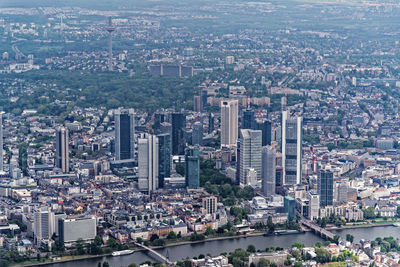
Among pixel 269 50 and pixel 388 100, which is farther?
pixel 269 50

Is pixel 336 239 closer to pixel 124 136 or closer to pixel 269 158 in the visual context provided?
pixel 269 158

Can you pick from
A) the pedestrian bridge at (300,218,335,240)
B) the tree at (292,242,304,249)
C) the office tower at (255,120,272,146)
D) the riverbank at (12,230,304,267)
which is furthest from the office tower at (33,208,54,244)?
the office tower at (255,120,272,146)

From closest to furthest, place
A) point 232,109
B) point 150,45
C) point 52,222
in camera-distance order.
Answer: point 52,222 < point 232,109 < point 150,45

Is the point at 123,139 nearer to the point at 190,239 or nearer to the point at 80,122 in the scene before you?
the point at 80,122

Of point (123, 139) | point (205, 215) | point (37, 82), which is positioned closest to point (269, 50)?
point (37, 82)

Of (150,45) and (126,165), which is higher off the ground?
(150,45)

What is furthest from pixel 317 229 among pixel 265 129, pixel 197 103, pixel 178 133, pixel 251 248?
pixel 197 103

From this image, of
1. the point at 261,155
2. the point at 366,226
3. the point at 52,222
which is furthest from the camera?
the point at 261,155
